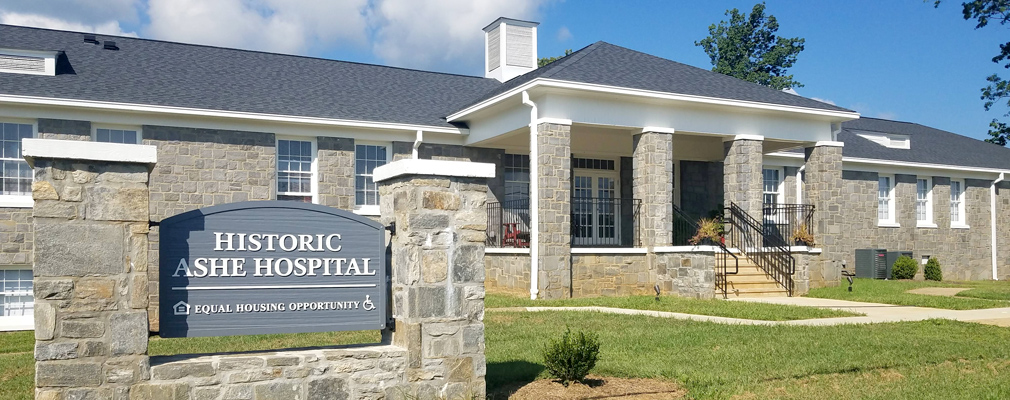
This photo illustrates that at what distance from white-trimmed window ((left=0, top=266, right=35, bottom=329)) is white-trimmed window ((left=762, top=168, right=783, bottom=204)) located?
18713 millimetres

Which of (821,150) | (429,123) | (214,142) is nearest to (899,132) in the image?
(821,150)

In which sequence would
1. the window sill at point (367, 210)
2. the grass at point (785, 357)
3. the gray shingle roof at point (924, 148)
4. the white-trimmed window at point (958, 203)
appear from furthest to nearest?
the white-trimmed window at point (958, 203) → the gray shingle roof at point (924, 148) → the window sill at point (367, 210) → the grass at point (785, 357)

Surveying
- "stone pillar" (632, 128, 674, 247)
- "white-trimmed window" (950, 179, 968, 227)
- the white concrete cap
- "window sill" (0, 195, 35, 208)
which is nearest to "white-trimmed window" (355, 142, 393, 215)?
"stone pillar" (632, 128, 674, 247)

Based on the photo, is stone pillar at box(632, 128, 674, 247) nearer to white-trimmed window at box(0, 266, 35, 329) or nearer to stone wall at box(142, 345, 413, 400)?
stone wall at box(142, 345, 413, 400)

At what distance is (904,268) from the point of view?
2358 cm

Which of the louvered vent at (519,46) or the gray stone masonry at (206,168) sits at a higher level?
the louvered vent at (519,46)

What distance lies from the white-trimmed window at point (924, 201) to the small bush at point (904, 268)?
113 inches

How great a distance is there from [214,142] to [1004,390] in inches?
551

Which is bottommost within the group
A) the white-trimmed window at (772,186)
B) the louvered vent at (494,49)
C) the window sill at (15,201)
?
the window sill at (15,201)

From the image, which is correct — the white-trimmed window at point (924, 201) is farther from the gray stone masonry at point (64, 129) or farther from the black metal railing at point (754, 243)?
the gray stone masonry at point (64, 129)

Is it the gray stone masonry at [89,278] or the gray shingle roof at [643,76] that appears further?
the gray shingle roof at [643,76]

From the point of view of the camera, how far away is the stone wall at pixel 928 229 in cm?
2442

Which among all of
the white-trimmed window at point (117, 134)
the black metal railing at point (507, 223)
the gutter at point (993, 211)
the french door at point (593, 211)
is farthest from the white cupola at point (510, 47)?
the gutter at point (993, 211)

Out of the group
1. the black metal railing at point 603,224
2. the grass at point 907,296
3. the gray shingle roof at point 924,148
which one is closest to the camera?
the grass at point 907,296
